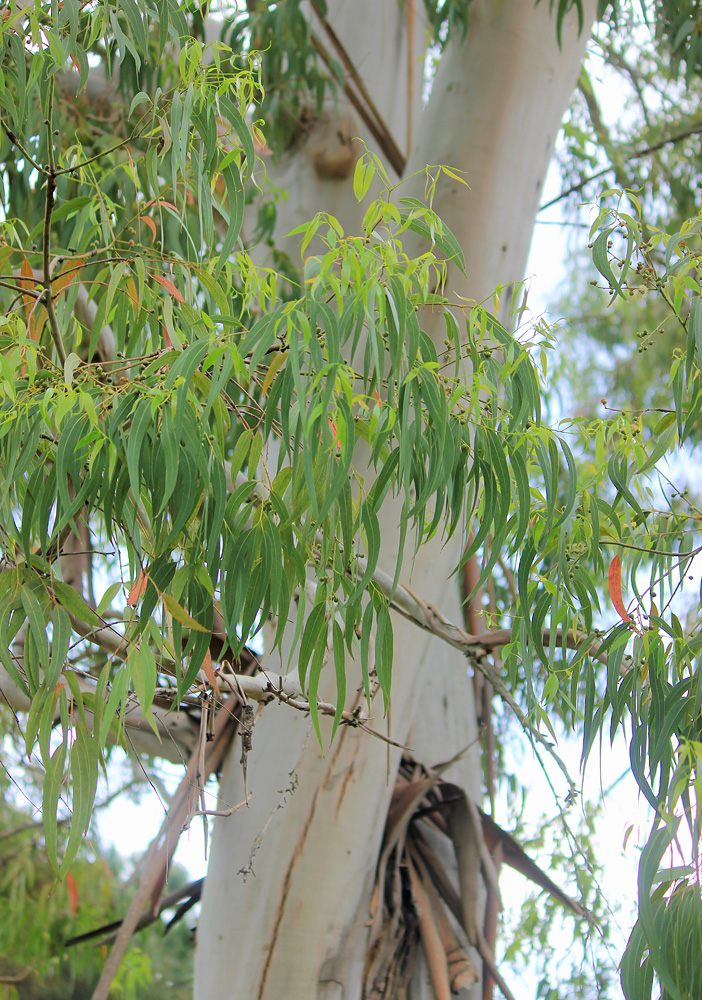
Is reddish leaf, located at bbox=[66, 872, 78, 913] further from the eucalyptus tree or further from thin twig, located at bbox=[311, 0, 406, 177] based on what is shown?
thin twig, located at bbox=[311, 0, 406, 177]

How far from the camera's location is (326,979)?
162 cm

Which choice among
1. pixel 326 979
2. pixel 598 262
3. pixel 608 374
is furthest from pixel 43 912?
pixel 608 374

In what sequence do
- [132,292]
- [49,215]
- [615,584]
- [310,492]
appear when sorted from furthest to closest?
1. [132,292]
2. [615,584]
3. [49,215]
4. [310,492]

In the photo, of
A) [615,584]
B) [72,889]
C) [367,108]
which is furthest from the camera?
[72,889]

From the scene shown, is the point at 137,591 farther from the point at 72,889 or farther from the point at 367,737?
the point at 72,889

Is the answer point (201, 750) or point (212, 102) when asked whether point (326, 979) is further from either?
point (212, 102)

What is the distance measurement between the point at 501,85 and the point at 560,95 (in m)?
0.18

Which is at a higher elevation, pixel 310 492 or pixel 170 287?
pixel 170 287

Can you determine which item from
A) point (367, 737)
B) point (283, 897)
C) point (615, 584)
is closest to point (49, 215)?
point (615, 584)

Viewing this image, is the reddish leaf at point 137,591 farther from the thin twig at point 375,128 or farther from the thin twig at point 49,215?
the thin twig at point 375,128

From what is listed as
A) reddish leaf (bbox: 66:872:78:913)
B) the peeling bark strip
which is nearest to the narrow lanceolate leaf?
the peeling bark strip

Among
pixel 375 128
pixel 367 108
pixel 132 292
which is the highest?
pixel 367 108

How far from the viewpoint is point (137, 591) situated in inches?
38.7

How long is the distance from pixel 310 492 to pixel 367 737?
1.00m
